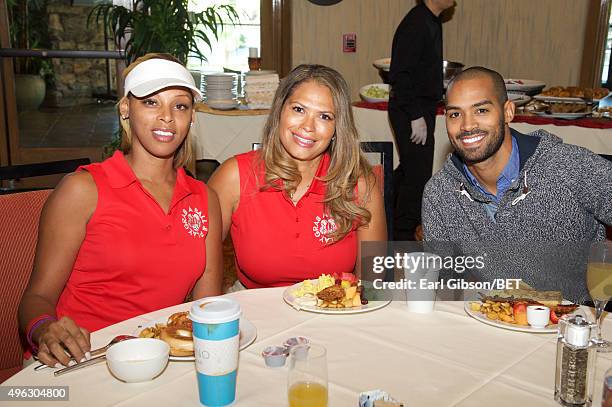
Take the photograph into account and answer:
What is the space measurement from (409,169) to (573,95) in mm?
1432

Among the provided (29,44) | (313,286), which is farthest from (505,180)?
(29,44)

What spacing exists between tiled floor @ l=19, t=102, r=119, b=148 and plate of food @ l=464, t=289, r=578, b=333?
5.46 metres

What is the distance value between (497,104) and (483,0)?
197 inches

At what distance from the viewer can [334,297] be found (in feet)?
5.68

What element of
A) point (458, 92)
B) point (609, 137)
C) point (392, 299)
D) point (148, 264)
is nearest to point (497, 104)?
point (458, 92)

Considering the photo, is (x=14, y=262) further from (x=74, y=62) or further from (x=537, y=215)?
(x=74, y=62)

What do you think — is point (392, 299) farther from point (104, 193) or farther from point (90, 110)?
point (90, 110)

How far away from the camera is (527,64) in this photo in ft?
22.9

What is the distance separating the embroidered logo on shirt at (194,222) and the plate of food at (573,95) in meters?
3.77

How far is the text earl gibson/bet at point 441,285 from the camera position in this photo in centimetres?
171

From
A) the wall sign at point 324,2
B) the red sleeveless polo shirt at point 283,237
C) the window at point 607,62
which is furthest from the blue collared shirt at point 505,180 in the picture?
the window at point 607,62

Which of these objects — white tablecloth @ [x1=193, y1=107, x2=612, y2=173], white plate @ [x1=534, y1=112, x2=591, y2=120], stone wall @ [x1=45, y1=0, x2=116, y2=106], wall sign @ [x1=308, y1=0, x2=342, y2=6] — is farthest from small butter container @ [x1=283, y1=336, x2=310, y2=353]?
wall sign @ [x1=308, y1=0, x2=342, y2=6]

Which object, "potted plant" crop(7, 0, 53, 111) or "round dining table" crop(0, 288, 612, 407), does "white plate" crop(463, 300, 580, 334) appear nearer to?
"round dining table" crop(0, 288, 612, 407)

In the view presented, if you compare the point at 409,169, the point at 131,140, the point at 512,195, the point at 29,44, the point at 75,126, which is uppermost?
the point at 29,44
